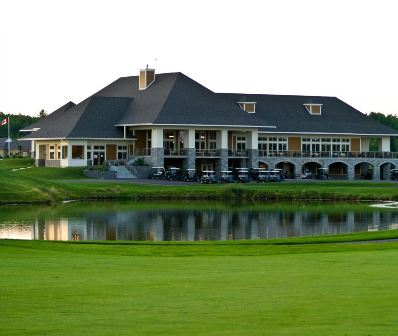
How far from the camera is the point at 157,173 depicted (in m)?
80.1

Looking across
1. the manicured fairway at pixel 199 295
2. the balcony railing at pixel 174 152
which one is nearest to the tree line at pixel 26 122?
the balcony railing at pixel 174 152

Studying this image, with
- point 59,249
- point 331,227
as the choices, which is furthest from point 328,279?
point 331,227

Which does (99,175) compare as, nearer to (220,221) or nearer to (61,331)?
(220,221)

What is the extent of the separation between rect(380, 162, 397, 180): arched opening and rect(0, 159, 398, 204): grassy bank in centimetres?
1873

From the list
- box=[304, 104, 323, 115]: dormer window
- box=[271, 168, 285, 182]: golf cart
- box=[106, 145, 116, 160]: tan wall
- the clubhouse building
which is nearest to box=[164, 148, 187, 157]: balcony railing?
the clubhouse building

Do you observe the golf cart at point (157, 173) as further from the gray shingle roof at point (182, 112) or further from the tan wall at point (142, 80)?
the tan wall at point (142, 80)

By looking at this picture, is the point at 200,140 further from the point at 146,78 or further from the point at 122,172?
the point at 122,172

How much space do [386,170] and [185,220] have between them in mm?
49196

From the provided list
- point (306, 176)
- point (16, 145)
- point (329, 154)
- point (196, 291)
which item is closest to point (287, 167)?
point (329, 154)

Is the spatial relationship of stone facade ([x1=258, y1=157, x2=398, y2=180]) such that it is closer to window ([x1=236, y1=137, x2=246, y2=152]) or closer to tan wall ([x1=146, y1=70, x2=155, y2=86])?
window ([x1=236, y1=137, x2=246, y2=152])

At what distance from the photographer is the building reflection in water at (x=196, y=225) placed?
39.2 m

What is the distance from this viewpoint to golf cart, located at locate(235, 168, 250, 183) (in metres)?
79.1

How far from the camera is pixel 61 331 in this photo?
40.0ft

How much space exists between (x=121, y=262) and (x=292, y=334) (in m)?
10.6
